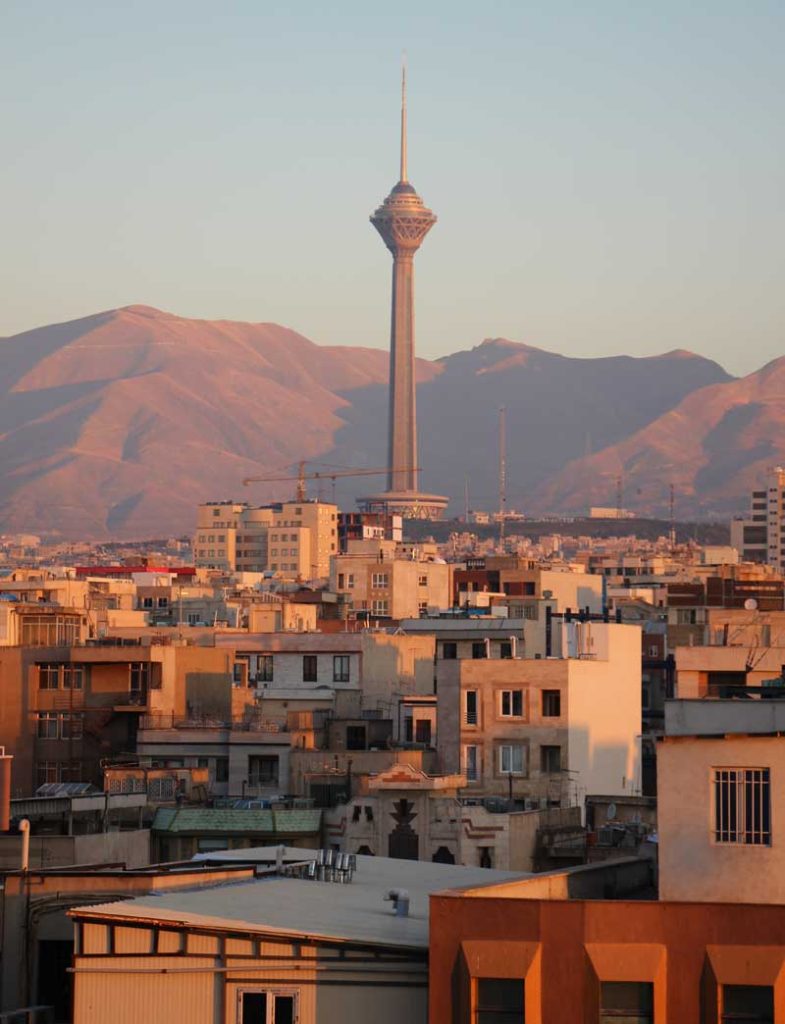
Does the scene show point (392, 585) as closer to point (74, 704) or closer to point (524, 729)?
point (74, 704)

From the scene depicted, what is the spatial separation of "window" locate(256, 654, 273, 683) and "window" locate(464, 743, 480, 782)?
14265 mm

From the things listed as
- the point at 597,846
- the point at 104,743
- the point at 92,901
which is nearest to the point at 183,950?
the point at 92,901

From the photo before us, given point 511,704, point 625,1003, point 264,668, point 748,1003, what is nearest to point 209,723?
point 511,704

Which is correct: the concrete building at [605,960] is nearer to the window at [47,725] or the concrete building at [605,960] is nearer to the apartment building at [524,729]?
the apartment building at [524,729]

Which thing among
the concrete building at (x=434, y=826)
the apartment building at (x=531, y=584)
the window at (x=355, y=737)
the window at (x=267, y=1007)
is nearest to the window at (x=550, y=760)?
the concrete building at (x=434, y=826)

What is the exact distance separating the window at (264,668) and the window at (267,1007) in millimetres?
38394

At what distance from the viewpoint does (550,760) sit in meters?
45.9

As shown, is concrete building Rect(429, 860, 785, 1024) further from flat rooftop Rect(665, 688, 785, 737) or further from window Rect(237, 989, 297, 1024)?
flat rooftop Rect(665, 688, 785, 737)

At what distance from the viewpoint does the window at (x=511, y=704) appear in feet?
151

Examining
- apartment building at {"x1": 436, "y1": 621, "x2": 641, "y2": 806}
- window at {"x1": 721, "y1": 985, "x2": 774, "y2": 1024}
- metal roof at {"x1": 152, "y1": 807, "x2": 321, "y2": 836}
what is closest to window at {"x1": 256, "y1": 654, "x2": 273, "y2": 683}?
apartment building at {"x1": 436, "y1": 621, "x2": 641, "y2": 806}

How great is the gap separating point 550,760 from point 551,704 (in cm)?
102

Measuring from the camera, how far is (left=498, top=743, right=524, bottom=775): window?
45.8 m

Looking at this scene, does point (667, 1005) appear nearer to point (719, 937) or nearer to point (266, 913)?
point (719, 937)

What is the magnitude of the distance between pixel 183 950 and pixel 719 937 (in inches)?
179
